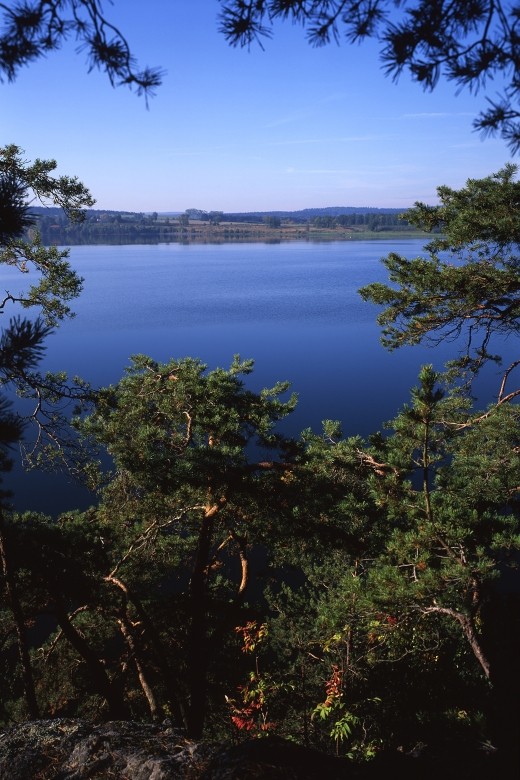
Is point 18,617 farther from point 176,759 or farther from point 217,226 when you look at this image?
point 217,226

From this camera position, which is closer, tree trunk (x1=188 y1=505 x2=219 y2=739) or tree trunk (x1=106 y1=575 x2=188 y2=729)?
tree trunk (x1=106 y1=575 x2=188 y2=729)

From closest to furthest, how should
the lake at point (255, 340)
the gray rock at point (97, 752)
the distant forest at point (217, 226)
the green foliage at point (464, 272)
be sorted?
the gray rock at point (97, 752), the green foliage at point (464, 272), the lake at point (255, 340), the distant forest at point (217, 226)

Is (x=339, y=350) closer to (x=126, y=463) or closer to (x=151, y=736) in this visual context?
(x=126, y=463)

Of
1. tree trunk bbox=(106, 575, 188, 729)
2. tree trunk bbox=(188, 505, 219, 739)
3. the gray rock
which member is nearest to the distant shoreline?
tree trunk bbox=(188, 505, 219, 739)

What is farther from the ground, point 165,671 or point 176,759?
point 176,759

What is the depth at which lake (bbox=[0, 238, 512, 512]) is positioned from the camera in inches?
878

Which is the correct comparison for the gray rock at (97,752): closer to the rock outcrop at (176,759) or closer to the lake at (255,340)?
the rock outcrop at (176,759)

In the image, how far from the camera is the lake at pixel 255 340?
22.3 m

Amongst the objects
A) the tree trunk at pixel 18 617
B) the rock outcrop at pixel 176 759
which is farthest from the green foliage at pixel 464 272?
the tree trunk at pixel 18 617

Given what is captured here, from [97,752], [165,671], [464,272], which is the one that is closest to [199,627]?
[165,671]

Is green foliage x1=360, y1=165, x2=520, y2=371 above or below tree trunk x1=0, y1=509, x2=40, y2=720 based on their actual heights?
above

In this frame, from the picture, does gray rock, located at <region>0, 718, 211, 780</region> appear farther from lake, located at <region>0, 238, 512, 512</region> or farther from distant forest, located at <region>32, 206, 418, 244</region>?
distant forest, located at <region>32, 206, 418, 244</region>

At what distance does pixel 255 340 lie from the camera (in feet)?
109

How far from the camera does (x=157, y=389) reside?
8047 mm
